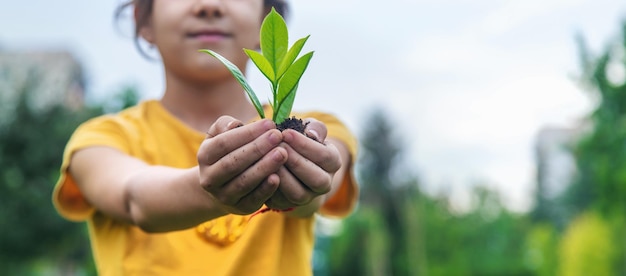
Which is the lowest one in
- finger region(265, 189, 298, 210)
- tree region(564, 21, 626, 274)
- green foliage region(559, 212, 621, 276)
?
green foliage region(559, 212, 621, 276)

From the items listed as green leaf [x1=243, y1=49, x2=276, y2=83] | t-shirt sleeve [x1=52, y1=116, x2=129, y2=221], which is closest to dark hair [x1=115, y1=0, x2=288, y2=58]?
t-shirt sleeve [x1=52, y1=116, x2=129, y2=221]

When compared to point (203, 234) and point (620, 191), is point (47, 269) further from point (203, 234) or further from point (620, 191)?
point (203, 234)

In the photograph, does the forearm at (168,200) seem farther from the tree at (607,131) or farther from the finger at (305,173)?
the tree at (607,131)

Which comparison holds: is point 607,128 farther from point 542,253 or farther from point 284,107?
point 542,253

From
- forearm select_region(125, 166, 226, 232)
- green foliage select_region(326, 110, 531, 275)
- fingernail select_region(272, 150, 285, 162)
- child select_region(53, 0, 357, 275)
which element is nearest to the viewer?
A: fingernail select_region(272, 150, 285, 162)

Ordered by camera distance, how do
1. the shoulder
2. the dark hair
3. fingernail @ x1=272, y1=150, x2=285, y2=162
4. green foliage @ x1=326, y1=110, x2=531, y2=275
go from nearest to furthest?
fingernail @ x1=272, y1=150, x2=285, y2=162
the shoulder
the dark hair
green foliage @ x1=326, y1=110, x2=531, y2=275

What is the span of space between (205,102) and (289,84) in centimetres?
82

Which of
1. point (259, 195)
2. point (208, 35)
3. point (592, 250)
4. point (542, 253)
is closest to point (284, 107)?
point (259, 195)

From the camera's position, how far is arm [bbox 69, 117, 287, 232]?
1.37 m

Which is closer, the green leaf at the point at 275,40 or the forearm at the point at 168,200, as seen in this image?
the green leaf at the point at 275,40

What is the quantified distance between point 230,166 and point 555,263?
22021 mm

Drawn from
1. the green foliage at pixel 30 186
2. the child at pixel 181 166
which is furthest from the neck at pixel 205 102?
the green foliage at pixel 30 186

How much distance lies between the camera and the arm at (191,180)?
1366mm

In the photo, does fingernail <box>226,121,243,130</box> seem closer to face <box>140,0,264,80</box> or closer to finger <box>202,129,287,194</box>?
finger <box>202,129,287,194</box>
